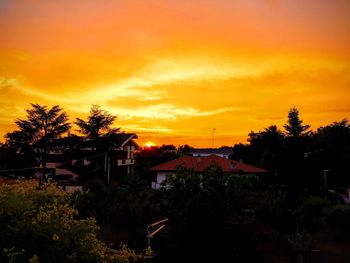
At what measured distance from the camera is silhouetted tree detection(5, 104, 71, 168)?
57.2 meters

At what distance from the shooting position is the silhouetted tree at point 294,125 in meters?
65.6

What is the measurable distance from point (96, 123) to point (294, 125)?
3585 cm

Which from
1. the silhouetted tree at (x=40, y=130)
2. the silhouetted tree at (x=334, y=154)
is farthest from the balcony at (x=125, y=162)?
the silhouetted tree at (x=334, y=154)

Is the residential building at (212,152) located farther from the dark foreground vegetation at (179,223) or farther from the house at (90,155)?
the dark foreground vegetation at (179,223)

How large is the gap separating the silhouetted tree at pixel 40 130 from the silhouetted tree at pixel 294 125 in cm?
3871

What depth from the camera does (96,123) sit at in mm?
51094

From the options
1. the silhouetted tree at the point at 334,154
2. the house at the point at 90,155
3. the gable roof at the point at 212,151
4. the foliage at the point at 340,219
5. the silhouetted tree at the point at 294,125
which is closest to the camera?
the foliage at the point at 340,219

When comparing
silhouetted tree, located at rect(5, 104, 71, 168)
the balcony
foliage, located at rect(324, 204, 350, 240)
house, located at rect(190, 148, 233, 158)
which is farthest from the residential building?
foliage, located at rect(324, 204, 350, 240)

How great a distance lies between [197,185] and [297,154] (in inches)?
1176

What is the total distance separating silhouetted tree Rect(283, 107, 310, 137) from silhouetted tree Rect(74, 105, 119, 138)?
32362mm

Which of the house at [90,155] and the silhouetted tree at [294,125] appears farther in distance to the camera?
the silhouetted tree at [294,125]

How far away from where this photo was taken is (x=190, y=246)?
13469mm

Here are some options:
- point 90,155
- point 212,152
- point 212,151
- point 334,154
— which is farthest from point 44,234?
point 212,151

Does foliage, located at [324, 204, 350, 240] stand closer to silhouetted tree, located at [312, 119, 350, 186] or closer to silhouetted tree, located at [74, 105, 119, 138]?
silhouetted tree, located at [312, 119, 350, 186]
